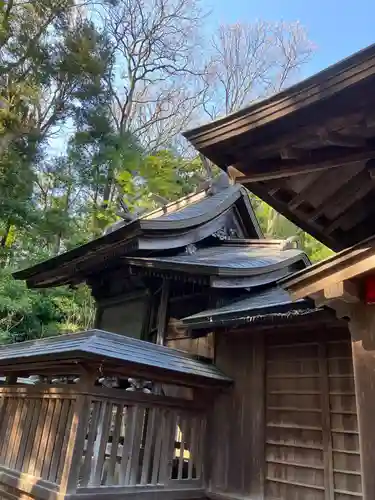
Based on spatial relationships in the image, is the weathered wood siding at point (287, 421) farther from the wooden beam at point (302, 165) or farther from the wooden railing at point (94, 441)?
the wooden beam at point (302, 165)

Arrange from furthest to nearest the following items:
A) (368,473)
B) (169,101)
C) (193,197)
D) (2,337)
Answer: (169,101) < (2,337) < (193,197) < (368,473)

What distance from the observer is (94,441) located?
481 cm

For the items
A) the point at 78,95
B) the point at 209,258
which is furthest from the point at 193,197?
the point at 78,95

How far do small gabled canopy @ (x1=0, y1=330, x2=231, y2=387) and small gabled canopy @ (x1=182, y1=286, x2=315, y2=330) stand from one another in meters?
0.64

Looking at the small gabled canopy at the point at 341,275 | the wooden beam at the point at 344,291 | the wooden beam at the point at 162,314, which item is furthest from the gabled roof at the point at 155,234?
the wooden beam at the point at 344,291

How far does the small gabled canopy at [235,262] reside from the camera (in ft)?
21.1

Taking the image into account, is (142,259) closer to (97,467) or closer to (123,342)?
(123,342)

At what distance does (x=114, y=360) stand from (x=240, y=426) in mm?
2287

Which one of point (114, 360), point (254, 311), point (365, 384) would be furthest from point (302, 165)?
point (114, 360)

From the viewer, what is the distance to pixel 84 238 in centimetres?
1708

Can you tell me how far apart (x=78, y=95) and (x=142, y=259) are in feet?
43.4

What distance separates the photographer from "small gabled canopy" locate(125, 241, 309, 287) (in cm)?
645

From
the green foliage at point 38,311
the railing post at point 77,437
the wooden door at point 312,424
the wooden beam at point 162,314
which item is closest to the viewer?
the railing post at point 77,437

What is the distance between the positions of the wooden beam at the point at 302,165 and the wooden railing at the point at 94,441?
10.8 feet
